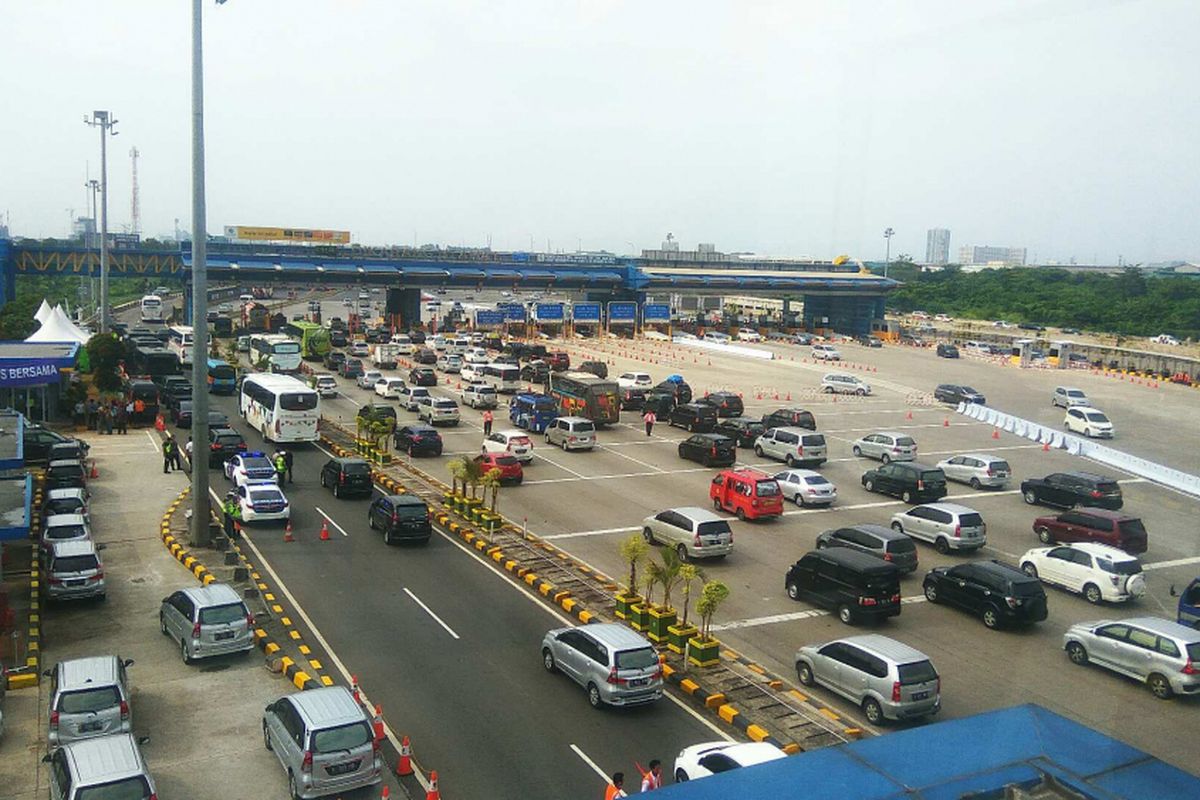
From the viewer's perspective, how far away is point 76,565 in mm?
18141

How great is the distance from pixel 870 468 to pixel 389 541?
17.6 meters

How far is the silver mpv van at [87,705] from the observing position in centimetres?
1241

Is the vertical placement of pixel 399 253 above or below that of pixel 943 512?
above

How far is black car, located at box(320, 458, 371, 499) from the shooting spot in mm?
26844

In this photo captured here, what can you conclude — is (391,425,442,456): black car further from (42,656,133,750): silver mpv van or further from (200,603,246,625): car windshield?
(42,656,133,750): silver mpv van

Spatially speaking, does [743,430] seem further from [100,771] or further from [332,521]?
[100,771]

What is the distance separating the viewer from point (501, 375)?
4912 cm

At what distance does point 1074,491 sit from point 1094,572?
7907 mm

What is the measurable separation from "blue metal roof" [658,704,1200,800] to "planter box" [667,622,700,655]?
7.84m

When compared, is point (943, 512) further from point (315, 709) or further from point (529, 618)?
point (315, 709)

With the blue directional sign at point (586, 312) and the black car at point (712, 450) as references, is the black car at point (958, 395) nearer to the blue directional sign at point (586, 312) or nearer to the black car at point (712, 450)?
the black car at point (712, 450)

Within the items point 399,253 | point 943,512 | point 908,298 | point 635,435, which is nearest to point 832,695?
point 943,512

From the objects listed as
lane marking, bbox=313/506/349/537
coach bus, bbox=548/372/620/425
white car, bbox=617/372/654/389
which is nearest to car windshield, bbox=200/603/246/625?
lane marking, bbox=313/506/349/537

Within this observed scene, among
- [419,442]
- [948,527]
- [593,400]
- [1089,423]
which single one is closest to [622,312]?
Result: [593,400]
